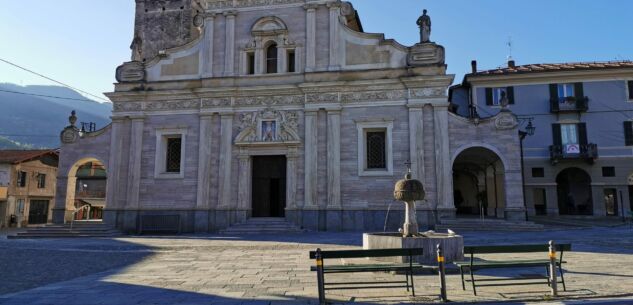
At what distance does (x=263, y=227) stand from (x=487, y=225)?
398 inches

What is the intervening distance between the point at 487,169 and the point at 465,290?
66.9ft

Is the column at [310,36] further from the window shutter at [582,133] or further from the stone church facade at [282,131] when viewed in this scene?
the window shutter at [582,133]

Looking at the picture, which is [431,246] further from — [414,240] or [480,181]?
[480,181]

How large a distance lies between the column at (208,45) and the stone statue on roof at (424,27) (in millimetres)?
10870

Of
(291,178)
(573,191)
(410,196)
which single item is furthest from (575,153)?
(410,196)

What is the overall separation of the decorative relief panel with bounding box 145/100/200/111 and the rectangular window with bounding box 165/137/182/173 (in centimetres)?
166

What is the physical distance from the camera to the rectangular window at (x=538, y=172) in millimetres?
29891

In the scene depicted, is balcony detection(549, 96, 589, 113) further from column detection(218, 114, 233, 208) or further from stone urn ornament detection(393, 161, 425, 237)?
stone urn ornament detection(393, 161, 425, 237)

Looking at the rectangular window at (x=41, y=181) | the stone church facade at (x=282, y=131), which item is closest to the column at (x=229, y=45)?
the stone church facade at (x=282, y=131)

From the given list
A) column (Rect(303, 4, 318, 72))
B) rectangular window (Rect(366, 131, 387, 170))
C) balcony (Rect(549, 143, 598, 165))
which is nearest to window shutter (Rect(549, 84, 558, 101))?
balcony (Rect(549, 143, 598, 165))

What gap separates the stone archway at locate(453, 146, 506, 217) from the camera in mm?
22547

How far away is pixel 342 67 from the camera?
2189 cm

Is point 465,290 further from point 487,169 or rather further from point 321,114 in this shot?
point 487,169

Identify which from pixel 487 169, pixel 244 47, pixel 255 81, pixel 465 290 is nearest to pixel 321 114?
pixel 255 81
